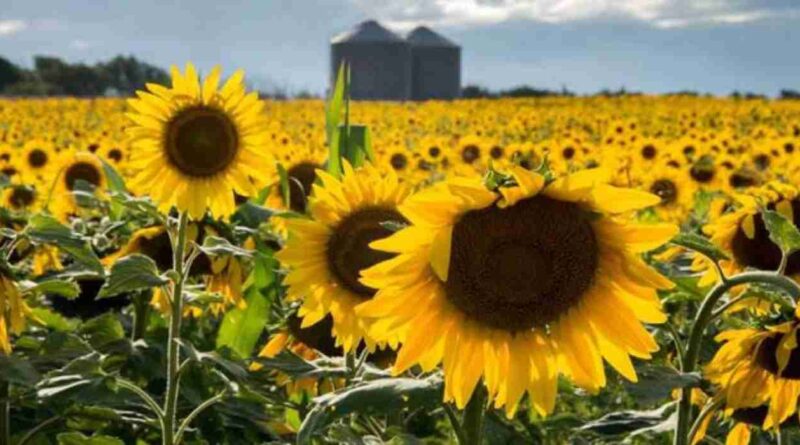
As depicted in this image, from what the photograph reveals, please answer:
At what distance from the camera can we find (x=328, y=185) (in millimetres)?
2666

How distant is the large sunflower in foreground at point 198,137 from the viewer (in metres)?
3.60

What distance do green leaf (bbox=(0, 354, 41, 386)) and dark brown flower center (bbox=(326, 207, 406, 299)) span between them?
629mm

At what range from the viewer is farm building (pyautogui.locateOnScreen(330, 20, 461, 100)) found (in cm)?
5509

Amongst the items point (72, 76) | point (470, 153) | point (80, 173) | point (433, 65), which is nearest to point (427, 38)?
point (433, 65)

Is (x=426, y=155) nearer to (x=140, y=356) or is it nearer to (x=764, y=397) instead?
(x=140, y=356)

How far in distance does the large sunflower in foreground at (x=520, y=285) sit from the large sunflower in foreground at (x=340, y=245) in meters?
0.61

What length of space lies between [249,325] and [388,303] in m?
1.73

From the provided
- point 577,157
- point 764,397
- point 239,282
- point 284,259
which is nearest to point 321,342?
point 284,259

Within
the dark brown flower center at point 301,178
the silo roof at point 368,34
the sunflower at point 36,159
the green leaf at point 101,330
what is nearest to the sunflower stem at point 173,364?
the green leaf at point 101,330

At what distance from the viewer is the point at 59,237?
2.60 metres

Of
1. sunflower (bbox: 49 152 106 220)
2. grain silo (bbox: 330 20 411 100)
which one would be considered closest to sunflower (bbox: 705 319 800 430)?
sunflower (bbox: 49 152 106 220)

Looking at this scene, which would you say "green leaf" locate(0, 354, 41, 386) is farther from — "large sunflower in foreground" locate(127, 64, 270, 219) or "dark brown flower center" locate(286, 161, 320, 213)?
"dark brown flower center" locate(286, 161, 320, 213)

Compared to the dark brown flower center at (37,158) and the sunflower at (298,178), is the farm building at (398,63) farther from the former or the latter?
the sunflower at (298,178)

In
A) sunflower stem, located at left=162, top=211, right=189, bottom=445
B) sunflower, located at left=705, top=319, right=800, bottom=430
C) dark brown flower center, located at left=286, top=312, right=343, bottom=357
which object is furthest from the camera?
dark brown flower center, located at left=286, top=312, right=343, bottom=357
